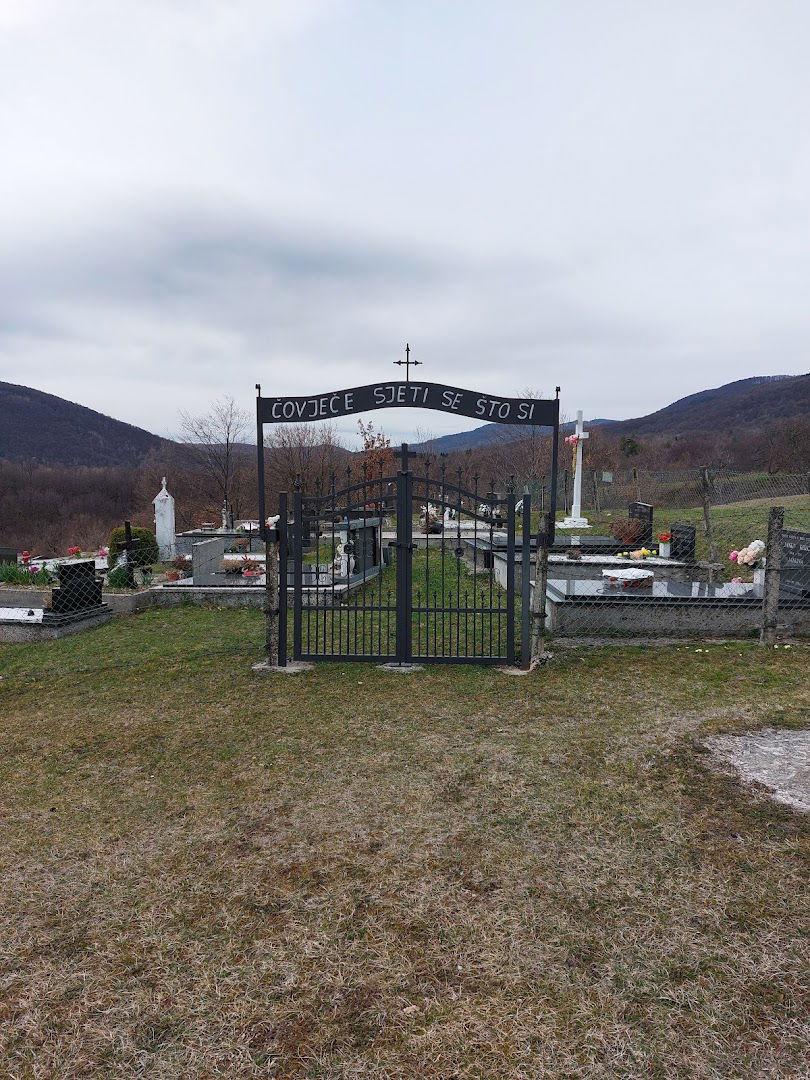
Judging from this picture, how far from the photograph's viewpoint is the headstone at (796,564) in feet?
27.3

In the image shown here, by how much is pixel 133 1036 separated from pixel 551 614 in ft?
23.1

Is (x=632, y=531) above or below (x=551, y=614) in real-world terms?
above

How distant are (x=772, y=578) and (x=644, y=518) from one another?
737 centimetres

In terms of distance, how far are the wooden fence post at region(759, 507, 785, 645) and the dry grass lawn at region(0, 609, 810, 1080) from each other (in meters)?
2.05

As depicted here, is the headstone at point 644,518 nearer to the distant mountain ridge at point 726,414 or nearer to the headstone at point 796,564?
the headstone at point 796,564

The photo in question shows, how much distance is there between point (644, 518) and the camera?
14562mm

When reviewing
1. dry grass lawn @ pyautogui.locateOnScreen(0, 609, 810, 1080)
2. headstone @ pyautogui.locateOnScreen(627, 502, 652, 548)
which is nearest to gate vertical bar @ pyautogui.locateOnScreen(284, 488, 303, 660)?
dry grass lawn @ pyautogui.locateOnScreen(0, 609, 810, 1080)

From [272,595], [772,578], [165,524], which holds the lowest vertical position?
[272,595]

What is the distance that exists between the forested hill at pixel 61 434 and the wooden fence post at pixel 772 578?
108 metres

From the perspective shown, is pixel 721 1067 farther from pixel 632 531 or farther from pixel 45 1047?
pixel 632 531

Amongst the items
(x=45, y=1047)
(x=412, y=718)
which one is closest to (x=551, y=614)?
(x=412, y=718)

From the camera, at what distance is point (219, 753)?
4.66 metres

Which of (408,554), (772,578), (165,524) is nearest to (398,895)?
(408,554)

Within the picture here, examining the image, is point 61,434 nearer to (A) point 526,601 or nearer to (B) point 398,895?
(A) point 526,601
